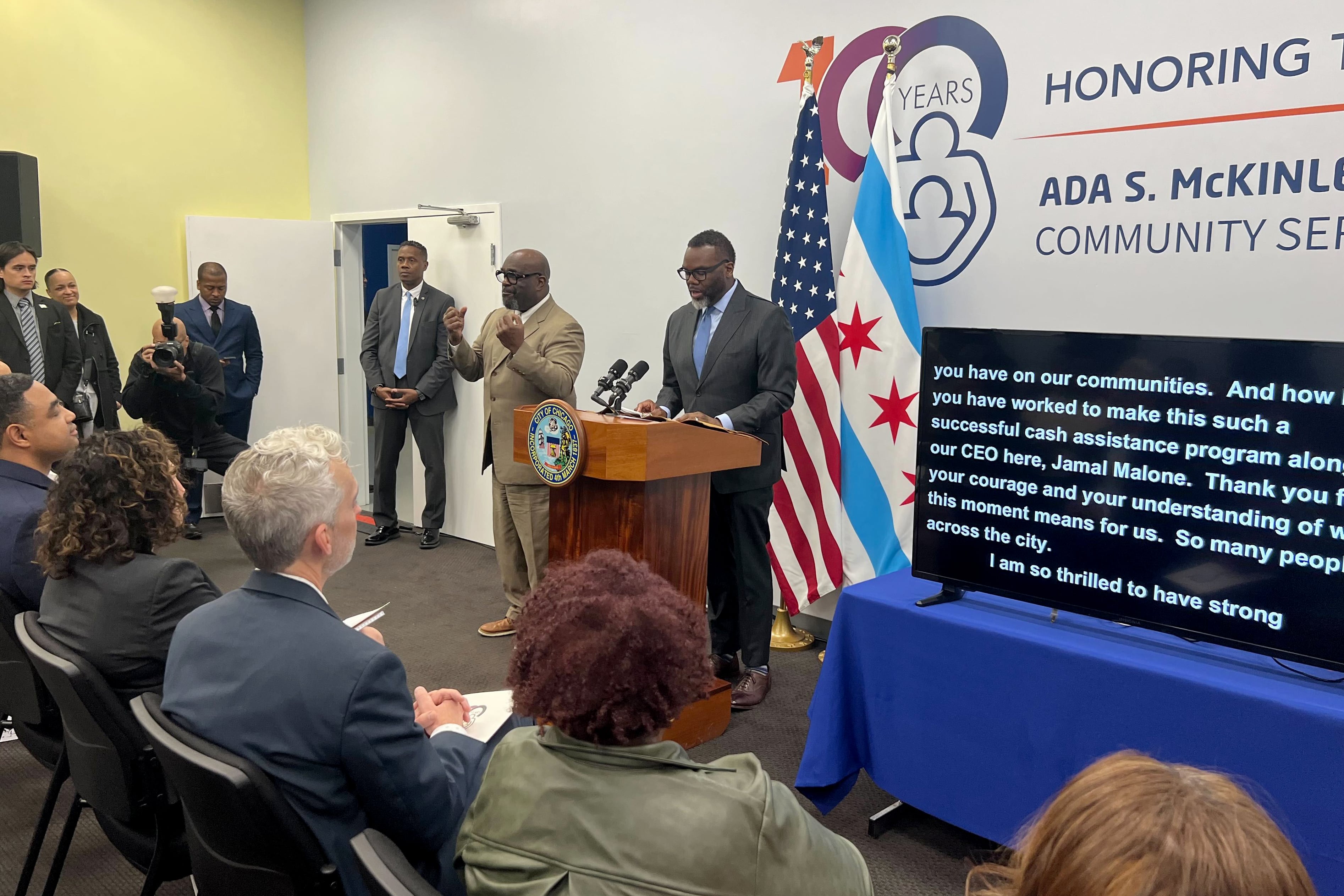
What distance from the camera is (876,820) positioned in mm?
2738

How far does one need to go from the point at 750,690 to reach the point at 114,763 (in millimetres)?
2315

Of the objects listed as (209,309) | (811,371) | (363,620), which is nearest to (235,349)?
(209,309)

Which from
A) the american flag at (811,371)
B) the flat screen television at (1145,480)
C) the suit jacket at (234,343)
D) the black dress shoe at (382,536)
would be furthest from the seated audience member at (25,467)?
the suit jacket at (234,343)

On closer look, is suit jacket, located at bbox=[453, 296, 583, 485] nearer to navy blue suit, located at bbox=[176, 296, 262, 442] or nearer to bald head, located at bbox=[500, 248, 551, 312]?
bald head, located at bbox=[500, 248, 551, 312]

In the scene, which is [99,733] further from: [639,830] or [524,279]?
[524,279]

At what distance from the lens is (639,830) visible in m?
1.09

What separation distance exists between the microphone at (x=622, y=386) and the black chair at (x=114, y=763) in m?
1.72

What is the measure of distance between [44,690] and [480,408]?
12.9 ft

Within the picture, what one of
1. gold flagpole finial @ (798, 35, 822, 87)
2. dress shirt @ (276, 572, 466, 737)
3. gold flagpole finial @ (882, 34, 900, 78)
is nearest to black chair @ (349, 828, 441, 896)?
dress shirt @ (276, 572, 466, 737)

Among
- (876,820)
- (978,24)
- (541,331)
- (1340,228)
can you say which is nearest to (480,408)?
(541,331)

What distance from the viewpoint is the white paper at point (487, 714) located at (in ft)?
5.79

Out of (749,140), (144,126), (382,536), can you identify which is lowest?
(382,536)

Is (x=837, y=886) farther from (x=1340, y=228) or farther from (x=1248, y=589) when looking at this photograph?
(x=1340, y=228)

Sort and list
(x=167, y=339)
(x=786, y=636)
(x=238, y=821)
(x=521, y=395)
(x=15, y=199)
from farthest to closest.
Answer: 1. (x=167, y=339)
2. (x=15, y=199)
3. (x=786, y=636)
4. (x=521, y=395)
5. (x=238, y=821)
